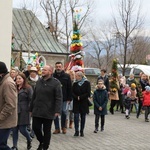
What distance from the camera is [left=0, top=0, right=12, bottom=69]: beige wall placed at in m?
13.9

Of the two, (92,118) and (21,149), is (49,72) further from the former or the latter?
(92,118)

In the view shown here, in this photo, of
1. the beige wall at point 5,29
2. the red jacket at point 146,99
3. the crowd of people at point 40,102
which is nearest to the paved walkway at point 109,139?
the crowd of people at point 40,102

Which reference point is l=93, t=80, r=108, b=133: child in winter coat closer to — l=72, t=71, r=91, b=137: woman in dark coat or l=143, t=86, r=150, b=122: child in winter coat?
l=72, t=71, r=91, b=137: woman in dark coat

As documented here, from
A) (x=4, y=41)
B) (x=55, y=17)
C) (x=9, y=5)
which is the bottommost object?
(x=4, y=41)

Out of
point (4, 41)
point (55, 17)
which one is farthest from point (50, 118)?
point (55, 17)

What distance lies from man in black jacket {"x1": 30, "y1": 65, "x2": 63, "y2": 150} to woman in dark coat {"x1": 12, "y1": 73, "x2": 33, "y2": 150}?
0.34m

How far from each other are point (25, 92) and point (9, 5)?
5744 mm

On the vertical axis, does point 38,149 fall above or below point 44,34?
below

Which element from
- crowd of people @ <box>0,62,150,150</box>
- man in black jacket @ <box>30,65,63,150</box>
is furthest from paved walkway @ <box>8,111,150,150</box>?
man in black jacket @ <box>30,65,63,150</box>

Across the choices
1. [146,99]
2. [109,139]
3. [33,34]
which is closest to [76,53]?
[146,99]

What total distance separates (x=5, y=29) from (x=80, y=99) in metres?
4.41

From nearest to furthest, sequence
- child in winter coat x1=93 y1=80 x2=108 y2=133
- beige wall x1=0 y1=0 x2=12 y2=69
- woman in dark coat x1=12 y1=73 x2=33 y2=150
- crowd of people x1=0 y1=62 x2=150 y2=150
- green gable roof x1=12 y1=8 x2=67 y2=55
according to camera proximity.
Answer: crowd of people x1=0 y1=62 x2=150 y2=150 < woman in dark coat x1=12 y1=73 x2=33 y2=150 < child in winter coat x1=93 y1=80 x2=108 y2=133 < beige wall x1=0 y1=0 x2=12 y2=69 < green gable roof x1=12 y1=8 x2=67 y2=55

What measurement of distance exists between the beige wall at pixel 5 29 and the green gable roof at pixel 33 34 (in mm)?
28791

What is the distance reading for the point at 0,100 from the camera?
6.69 meters
